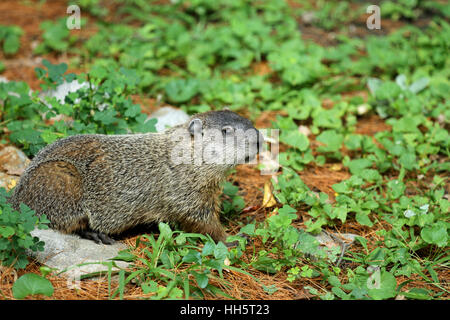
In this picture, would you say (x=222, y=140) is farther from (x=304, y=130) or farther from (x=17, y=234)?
(x=304, y=130)

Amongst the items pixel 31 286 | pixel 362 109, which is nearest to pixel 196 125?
pixel 31 286

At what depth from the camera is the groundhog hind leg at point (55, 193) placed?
12.0 feet

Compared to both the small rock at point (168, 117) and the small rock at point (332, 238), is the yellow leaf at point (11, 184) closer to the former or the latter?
the small rock at point (168, 117)

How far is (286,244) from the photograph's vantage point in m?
3.65

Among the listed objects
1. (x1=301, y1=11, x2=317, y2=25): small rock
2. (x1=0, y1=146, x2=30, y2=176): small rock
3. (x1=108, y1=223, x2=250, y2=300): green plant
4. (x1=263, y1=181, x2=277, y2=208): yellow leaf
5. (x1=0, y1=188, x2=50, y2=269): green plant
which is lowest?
(x1=108, y1=223, x2=250, y2=300): green plant

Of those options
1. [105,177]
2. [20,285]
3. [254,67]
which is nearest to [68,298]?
[20,285]

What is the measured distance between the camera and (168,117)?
5.41 metres

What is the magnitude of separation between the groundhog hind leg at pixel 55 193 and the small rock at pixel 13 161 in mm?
728

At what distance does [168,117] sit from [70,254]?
2.22 meters

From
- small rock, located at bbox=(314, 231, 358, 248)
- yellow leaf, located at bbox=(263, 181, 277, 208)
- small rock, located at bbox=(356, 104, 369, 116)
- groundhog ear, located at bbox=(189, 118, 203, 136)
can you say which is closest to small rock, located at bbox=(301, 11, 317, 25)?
small rock, located at bbox=(356, 104, 369, 116)

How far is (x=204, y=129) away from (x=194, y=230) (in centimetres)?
88

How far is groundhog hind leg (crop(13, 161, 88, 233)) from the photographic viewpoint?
3662 millimetres

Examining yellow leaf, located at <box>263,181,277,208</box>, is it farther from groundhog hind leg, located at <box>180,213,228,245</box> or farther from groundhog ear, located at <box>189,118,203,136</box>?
groundhog ear, located at <box>189,118,203,136</box>
